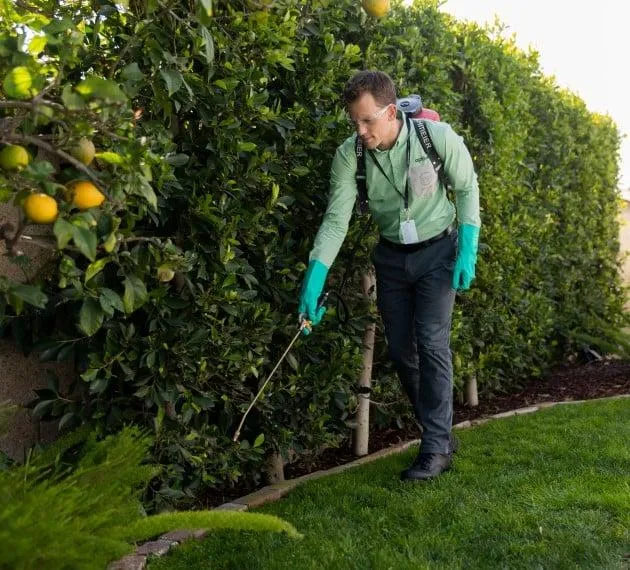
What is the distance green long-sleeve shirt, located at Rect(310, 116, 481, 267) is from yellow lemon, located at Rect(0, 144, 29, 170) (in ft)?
7.27

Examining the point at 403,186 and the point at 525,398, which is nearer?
the point at 403,186

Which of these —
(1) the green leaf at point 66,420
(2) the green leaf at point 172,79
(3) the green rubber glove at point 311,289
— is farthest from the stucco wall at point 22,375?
(3) the green rubber glove at point 311,289

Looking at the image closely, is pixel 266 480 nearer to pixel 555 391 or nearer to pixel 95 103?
pixel 95 103

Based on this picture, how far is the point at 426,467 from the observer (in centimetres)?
410

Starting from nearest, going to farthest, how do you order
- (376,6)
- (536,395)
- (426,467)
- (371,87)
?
1. (371,87)
2. (376,6)
3. (426,467)
4. (536,395)

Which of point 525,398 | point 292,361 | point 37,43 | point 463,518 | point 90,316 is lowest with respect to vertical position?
point 463,518

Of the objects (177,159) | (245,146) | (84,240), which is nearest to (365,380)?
(245,146)

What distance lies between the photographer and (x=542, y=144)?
7.39m

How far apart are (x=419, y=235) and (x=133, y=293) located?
6.50 feet

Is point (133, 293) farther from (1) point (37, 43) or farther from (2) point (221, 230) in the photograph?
(2) point (221, 230)

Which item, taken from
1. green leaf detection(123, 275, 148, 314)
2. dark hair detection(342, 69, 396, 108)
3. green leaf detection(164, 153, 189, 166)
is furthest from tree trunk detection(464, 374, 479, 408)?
green leaf detection(123, 275, 148, 314)

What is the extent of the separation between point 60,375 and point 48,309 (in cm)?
51

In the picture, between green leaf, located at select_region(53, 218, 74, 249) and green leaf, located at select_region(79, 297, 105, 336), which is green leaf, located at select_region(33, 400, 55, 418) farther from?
green leaf, located at select_region(53, 218, 74, 249)

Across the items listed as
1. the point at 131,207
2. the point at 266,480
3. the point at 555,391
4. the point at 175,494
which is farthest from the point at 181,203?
the point at 555,391
